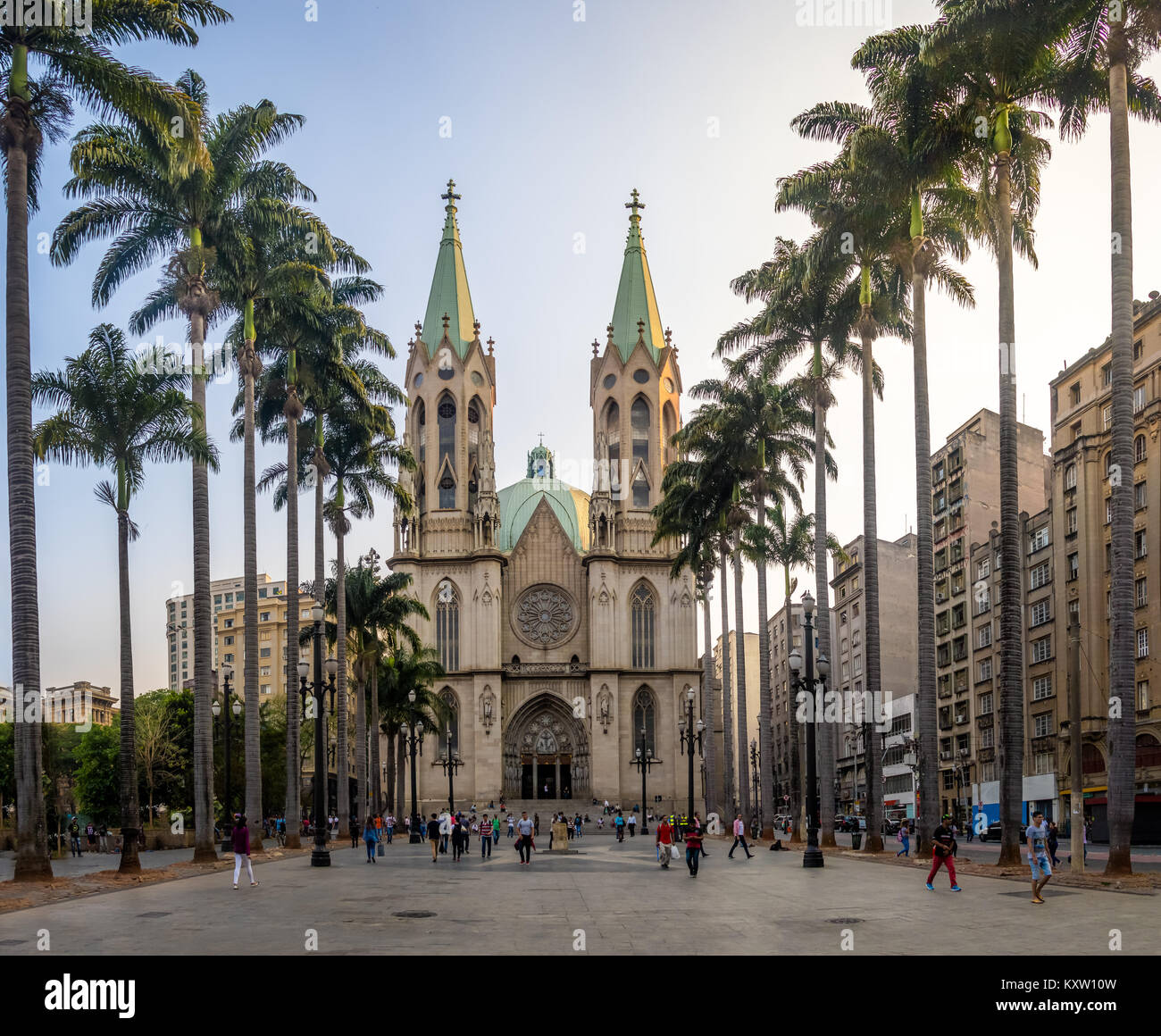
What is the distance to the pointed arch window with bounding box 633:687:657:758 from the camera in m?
79.9

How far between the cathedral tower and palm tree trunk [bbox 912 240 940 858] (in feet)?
164

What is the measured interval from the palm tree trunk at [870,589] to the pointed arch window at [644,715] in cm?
4368

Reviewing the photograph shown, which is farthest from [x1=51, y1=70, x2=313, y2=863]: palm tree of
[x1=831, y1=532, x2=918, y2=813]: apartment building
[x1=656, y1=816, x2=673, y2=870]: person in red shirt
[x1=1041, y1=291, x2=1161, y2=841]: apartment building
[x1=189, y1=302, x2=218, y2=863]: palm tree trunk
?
[x1=831, y1=532, x2=918, y2=813]: apartment building

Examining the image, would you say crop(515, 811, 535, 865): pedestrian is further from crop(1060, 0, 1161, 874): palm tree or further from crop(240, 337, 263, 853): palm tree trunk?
crop(1060, 0, 1161, 874): palm tree

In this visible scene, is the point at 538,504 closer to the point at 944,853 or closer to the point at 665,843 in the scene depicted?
the point at 665,843

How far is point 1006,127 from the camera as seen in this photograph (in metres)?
27.3

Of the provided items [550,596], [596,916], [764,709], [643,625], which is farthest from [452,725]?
[596,916]

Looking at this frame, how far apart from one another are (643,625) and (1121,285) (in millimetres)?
59251

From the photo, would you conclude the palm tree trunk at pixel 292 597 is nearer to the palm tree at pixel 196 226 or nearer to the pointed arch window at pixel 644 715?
→ the palm tree at pixel 196 226

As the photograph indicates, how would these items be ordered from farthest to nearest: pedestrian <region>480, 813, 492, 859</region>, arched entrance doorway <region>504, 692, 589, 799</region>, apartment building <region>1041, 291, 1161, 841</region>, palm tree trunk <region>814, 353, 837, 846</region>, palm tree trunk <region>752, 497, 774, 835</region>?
arched entrance doorway <region>504, 692, 589, 799</region>
apartment building <region>1041, 291, 1161, 841</region>
palm tree trunk <region>752, 497, 774, 835</region>
palm tree trunk <region>814, 353, 837, 846</region>
pedestrian <region>480, 813, 492, 859</region>

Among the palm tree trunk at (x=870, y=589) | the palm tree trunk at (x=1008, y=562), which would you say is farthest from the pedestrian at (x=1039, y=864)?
A: the palm tree trunk at (x=870, y=589)

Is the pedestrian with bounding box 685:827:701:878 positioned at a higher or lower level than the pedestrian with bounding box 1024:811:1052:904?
lower

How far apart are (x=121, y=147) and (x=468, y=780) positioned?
54.3 m

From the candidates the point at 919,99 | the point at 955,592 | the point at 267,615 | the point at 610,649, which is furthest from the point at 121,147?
the point at 267,615
